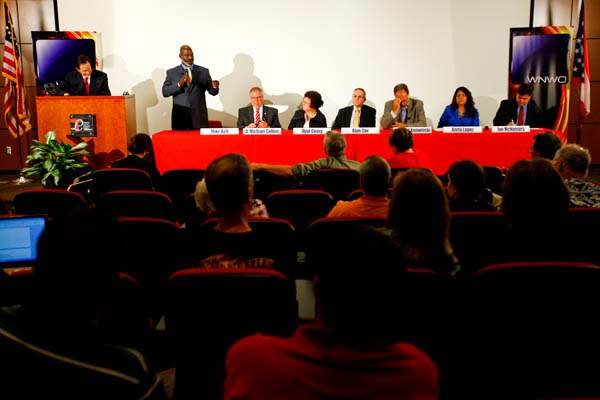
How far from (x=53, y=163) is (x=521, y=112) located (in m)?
5.57

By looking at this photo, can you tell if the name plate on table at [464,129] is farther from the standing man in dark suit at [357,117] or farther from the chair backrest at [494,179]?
the chair backrest at [494,179]

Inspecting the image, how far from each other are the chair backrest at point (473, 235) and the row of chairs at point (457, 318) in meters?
0.81

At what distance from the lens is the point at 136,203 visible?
138 inches

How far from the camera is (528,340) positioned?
5.77 feet

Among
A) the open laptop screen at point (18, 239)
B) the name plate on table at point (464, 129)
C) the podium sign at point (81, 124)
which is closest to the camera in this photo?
the open laptop screen at point (18, 239)

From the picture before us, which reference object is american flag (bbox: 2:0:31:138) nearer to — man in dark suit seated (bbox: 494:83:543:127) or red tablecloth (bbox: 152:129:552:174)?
red tablecloth (bbox: 152:129:552:174)

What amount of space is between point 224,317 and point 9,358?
0.74m

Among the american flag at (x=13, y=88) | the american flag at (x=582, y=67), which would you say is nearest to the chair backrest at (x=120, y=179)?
Answer: the american flag at (x=13, y=88)

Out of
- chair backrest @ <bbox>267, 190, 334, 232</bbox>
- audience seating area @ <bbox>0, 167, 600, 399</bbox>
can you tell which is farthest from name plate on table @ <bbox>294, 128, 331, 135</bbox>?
audience seating area @ <bbox>0, 167, 600, 399</bbox>

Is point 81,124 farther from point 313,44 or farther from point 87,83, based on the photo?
point 313,44

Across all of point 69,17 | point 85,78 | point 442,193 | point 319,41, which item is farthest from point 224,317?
point 69,17

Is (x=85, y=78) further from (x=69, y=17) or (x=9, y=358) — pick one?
(x=9, y=358)

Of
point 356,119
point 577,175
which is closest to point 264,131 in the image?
point 356,119

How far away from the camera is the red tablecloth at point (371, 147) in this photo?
616cm
